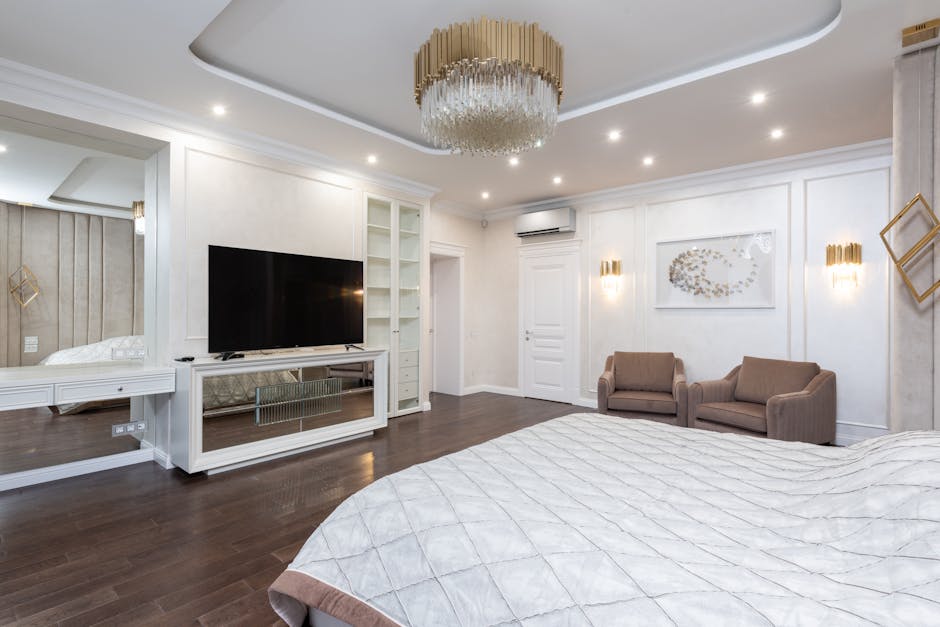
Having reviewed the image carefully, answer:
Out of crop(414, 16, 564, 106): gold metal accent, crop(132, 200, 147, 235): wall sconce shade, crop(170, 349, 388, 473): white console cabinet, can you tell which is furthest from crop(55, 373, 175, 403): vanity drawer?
crop(414, 16, 564, 106): gold metal accent

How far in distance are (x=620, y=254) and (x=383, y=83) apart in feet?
11.7

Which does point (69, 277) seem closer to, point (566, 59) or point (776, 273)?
point (566, 59)

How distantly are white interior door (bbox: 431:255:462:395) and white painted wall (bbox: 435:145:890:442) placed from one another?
666mm

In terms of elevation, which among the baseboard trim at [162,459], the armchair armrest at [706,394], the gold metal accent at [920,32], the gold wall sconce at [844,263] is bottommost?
the baseboard trim at [162,459]

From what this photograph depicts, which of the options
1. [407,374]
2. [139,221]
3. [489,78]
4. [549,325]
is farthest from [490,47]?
[549,325]

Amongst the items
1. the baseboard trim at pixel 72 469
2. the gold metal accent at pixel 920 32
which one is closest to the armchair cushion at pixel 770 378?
the gold metal accent at pixel 920 32

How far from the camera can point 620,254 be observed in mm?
5703

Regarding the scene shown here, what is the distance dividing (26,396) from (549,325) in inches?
205

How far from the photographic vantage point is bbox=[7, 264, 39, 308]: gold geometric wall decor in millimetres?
3172

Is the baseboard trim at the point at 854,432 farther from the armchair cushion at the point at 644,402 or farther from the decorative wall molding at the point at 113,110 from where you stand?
the decorative wall molding at the point at 113,110

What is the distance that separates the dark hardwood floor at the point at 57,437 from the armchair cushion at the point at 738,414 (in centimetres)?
475

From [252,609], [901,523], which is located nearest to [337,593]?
[252,609]

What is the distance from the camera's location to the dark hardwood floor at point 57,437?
325cm

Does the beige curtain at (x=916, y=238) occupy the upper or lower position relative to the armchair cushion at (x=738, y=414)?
upper
